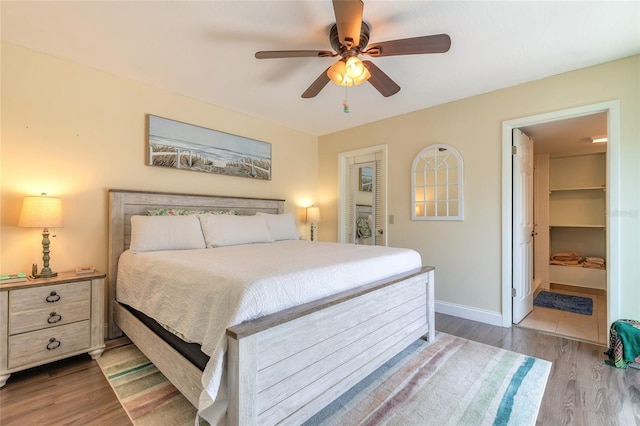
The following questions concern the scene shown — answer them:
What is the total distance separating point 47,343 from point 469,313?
3816 mm

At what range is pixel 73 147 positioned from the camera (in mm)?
2551

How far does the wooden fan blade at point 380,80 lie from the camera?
206 centimetres

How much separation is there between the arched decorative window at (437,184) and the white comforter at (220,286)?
1.36m

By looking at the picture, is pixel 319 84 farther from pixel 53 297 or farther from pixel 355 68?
pixel 53 297

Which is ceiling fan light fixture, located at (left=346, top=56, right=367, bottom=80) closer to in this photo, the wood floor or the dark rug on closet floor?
the wood floor

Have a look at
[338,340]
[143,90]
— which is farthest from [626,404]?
[143,90]

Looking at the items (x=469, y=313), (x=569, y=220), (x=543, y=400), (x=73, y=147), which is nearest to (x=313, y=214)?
(x=469, y=313)

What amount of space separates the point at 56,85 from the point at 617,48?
15.3 feet

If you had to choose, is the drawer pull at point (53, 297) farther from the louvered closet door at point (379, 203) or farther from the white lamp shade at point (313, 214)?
the louvered closet door at point (379, 203)

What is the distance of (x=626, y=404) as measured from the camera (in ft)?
5.69

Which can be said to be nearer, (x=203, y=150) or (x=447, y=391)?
(x=447, y=391)

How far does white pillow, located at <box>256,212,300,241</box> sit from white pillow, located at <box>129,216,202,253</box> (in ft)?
2.93

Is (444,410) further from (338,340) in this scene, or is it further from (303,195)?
(303,195)

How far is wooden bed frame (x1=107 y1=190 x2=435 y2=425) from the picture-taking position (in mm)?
1246
